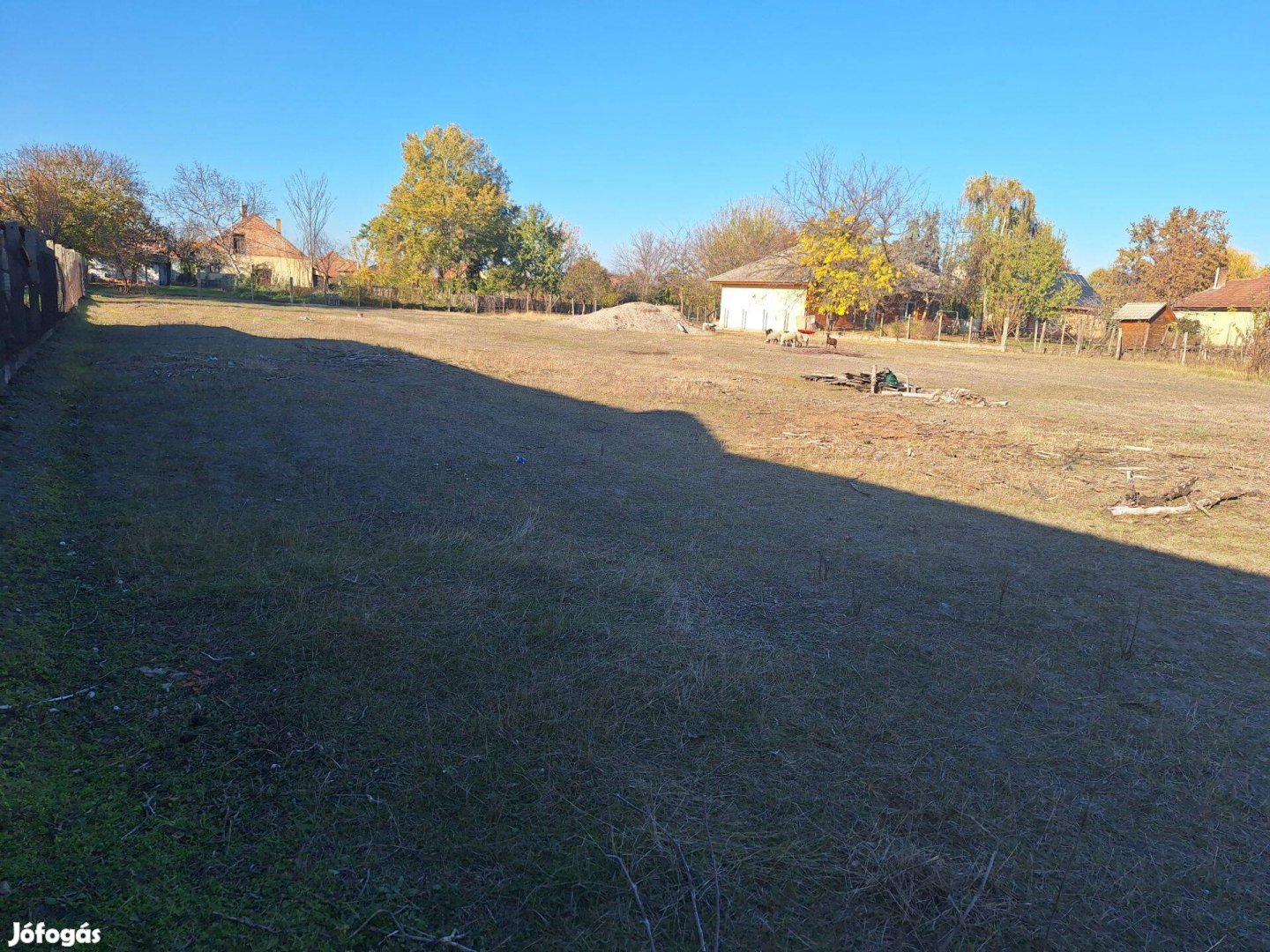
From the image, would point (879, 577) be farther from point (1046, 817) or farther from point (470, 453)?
point (470, 453)

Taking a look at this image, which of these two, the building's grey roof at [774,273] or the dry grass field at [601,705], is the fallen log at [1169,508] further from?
the building's grey roof at [774,273]

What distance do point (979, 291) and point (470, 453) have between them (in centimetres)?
4417

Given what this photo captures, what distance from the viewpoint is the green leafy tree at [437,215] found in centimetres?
4588

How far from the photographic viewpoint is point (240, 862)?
6.95ft

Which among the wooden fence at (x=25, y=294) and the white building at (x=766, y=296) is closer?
the wooden fence at (x=25, y=294)

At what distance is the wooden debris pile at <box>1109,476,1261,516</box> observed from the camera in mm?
7238

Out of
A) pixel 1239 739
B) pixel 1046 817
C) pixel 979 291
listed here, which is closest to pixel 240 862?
pixel 1046 817

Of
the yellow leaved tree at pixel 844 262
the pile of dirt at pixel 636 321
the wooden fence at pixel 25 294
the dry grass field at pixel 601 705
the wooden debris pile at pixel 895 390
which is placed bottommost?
the dry grass field at pixel 601 705

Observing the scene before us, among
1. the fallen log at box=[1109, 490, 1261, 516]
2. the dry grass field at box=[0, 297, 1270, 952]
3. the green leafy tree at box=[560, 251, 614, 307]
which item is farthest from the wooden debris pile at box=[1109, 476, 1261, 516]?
the green leafy tree at box=[560, 251, 614, 307]

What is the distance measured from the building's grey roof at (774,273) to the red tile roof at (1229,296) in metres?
24.2

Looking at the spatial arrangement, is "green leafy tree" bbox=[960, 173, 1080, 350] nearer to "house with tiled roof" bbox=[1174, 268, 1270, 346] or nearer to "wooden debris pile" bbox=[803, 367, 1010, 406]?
"house with tiled roof" bbox=[1174, 268, 1270, 346]

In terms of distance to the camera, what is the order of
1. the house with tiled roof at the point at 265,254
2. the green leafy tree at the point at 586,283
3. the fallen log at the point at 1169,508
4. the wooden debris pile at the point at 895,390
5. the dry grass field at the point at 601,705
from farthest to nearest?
the house with tiled roof at the point at 265,254
the green leafy tree at the point at 586,283
the wooden debris pile at the point at 895,390
the fallen log at the point at 1169,508
the dry grass field at the point at 601,705

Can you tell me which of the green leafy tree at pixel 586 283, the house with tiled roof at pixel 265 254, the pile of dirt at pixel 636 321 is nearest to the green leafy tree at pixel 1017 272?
the pile of dirt at pixel 636 321

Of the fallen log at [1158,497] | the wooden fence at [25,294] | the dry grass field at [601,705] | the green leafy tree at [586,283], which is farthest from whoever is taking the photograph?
the green leafy tree at [586,283]
